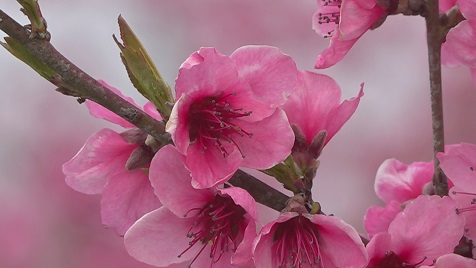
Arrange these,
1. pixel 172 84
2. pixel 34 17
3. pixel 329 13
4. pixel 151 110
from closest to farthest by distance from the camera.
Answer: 1. pixel 34 17
2. pixel 151 110
3. pixel 329 13
4. pixel 172 84

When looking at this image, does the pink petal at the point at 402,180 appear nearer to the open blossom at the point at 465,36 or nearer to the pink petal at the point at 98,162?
the open blossom at the point at 465,36

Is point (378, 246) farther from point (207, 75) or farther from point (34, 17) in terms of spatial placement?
point (34, 17)

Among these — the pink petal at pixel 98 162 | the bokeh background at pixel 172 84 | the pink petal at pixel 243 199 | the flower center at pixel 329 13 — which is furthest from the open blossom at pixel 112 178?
the bokeh background at pixel 172 84

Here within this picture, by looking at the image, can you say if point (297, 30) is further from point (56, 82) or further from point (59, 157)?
point (56, 82)

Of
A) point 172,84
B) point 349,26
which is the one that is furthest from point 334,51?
point 172,84

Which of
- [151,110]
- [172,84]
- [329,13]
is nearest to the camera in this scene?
[151,110]

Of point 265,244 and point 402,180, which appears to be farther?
point 402,180

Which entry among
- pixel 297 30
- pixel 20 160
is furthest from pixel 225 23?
pixel 20 160
